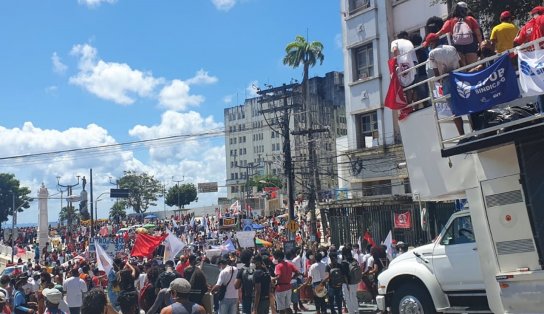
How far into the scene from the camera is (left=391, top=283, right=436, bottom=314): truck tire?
943cm

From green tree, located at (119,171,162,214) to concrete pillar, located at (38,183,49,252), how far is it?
2163 inches

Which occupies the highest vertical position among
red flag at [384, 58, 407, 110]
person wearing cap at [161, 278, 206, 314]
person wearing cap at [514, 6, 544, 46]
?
person wearing cap at [514, 6, 544, 46]

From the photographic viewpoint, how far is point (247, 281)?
1051 centimetres

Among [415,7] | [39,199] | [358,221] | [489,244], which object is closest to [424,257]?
[489,244]

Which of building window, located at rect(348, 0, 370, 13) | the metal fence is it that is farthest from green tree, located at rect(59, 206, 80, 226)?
building window, located at rect(348, 0, 370, 13)

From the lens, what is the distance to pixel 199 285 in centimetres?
805

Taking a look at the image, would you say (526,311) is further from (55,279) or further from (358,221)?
(358,221)

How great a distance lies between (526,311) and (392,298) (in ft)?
11.8

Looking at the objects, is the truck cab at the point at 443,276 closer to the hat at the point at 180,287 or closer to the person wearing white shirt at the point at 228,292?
A: the person wearing white shirt at the point at 228,292

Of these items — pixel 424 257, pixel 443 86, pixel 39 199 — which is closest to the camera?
pixel 443 86

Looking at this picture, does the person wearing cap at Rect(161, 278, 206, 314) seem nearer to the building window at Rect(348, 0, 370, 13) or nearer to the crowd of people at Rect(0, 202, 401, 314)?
the crowd of people at Rect(0, 202, 401, 314)

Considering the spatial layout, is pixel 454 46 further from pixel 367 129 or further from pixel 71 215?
pixel 71 215

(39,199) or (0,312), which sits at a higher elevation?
(39,199)

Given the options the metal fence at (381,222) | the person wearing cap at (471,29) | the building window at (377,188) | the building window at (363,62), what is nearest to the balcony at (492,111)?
the person wearing cap at (471,29)
